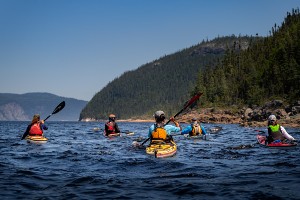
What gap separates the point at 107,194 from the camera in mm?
8125

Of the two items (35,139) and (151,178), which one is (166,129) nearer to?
(151,178)

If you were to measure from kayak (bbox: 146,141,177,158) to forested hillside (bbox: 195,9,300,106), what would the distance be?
70197mm

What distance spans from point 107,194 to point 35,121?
16.5 meters

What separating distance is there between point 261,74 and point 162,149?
10396cm

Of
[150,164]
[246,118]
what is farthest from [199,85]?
[150,164]

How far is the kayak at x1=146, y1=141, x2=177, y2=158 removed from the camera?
47.2 feet

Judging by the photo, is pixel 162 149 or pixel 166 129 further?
pixel 166 129

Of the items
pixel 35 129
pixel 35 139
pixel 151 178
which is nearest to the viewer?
pixel 151 178

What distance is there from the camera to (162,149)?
48.4 ft

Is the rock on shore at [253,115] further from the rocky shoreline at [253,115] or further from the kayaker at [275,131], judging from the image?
the kayaker at [275,131]

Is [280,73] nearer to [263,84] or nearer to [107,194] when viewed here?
[263,84]

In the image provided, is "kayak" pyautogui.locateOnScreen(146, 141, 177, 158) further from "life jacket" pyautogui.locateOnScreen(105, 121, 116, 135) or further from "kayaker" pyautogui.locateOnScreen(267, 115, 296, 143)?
"life jacket" pyautogui.locateOnScreen(105, 121, 116, 135)

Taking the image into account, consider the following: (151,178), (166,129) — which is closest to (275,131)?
(166,129)

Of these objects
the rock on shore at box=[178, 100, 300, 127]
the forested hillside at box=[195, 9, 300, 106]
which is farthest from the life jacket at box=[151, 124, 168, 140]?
the forested hillside at box=[195, 9, 300, 106]
